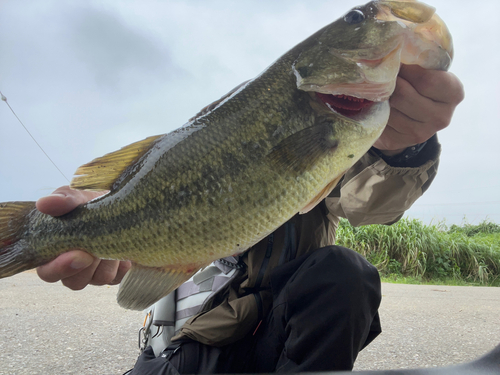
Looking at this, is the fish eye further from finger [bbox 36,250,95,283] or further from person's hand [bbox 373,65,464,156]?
finger [bbox 36,250,95,283]

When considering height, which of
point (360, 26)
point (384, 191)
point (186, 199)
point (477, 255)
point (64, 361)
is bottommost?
point (477, 255)

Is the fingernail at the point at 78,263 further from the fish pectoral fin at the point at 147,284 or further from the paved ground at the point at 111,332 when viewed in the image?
the paved ground at the point at 111,332

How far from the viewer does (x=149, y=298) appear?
1187mm

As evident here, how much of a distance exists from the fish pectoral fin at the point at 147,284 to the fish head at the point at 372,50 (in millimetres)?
804

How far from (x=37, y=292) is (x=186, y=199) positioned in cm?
360

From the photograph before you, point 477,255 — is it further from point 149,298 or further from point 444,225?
point 149,298

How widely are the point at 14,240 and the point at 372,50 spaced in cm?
147

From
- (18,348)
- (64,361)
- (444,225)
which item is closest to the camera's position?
(64,361)

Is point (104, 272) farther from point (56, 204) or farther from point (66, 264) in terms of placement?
point (56, 204)

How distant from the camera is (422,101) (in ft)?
3.86

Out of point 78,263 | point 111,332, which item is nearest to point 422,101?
point 78,263

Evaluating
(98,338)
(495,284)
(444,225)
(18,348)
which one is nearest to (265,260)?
(98,338)

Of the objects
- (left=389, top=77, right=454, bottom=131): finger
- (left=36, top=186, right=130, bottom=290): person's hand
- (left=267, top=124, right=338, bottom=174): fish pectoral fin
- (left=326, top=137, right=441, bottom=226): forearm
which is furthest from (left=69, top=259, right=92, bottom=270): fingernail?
(left=389, top=77, right=454, bottom=131): finger

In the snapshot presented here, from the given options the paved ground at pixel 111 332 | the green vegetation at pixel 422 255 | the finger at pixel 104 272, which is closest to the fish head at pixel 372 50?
the finger at pixel 104 272
